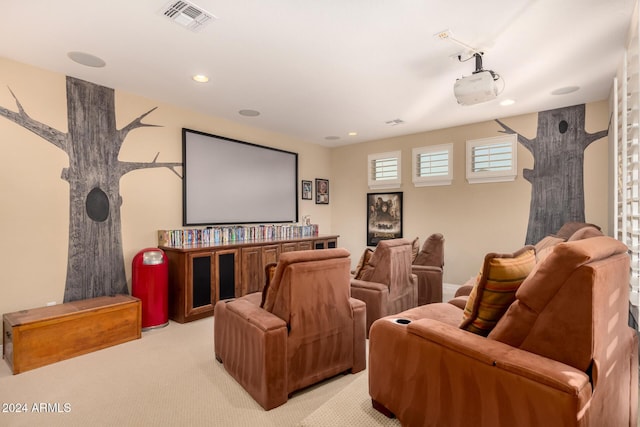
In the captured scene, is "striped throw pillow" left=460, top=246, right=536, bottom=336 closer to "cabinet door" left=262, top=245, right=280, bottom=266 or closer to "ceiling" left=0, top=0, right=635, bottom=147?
"ceiling" left=0, top=0, right=635, bottom=147

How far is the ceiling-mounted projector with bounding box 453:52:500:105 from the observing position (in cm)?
267

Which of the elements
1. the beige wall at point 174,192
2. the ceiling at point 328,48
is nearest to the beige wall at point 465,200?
the beige wall at point 174,192

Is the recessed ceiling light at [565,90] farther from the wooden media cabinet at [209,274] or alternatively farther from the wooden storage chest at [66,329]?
the wooden storage chest at [66,329]

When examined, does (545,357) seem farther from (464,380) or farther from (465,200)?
(465,200)

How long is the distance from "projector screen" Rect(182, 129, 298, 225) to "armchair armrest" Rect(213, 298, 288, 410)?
2542 millimetres

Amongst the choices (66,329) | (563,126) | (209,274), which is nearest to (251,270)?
(209,274)

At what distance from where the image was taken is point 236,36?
263cm

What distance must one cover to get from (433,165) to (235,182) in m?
3.34

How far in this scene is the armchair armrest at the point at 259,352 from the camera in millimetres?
2016

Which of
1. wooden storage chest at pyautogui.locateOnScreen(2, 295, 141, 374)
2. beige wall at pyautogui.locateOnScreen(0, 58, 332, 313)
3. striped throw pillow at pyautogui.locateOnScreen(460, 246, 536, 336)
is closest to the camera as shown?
striped throw pillow at pyautogui.locateOnScreen(460, 246, 536, 336)

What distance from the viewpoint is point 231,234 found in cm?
479

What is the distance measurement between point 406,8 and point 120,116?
3361mm

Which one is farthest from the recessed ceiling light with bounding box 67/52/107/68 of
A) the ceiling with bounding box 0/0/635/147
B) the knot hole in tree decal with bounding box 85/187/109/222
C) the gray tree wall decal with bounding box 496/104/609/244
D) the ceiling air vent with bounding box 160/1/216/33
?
the gray tree wall decal with bounding box 496/104/609/244

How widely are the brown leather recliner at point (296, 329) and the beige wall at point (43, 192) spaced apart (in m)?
2.19
